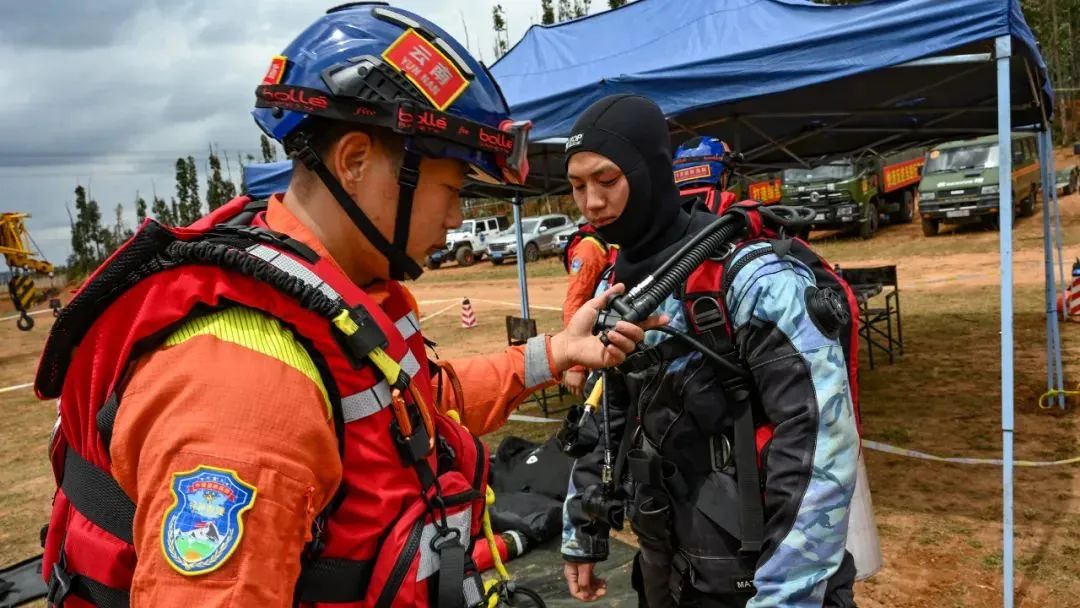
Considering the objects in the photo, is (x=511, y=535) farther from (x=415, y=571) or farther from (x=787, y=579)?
(x=415, y=571)

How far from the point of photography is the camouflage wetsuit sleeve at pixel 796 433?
1.75 metres

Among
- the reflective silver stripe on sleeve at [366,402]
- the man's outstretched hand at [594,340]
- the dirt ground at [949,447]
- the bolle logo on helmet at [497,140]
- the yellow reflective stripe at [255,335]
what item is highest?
the bolle logo on helmet at [497,140]

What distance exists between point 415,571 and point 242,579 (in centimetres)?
31

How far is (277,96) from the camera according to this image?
1.28 m

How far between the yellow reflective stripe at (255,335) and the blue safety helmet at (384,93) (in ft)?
1.09

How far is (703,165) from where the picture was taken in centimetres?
493

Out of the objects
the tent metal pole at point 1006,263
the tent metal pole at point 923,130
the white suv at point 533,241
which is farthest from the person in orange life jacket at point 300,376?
the white suv at point 533,241

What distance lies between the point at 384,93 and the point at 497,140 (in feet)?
0.80

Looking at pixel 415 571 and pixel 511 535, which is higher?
pixel 415 571

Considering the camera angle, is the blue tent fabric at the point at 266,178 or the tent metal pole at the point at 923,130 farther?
the blue tent fabric at the point at 266,178

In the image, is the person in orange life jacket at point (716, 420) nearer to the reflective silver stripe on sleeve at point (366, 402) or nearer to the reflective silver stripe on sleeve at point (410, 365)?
the reflective silver stripe on sleeve at point (410, 365)

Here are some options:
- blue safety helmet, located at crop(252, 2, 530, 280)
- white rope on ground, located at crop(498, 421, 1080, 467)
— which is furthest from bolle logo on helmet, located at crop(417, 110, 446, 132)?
white rope on ground, located at crop(498, 421, 1080, 467)

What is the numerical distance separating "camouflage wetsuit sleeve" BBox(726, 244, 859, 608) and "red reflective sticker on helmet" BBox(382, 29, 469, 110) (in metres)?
1.03

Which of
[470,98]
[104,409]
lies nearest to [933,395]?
[470,98]
